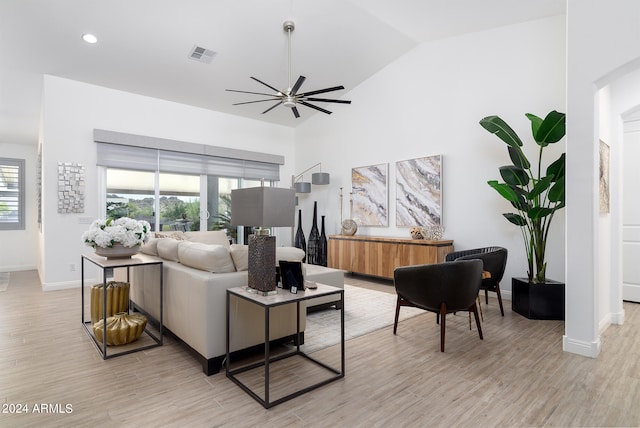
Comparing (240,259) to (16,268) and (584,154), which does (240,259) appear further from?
(16,268)

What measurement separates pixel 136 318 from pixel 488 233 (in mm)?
4520

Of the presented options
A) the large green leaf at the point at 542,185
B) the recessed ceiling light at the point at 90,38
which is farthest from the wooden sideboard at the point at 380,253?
the recessed ceiling light at the point at 90,38

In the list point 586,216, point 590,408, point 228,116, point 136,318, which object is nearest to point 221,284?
point 136,318

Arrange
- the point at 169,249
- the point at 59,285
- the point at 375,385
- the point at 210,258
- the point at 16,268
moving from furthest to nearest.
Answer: the point at 16,268 < the point at 59,285 < the point at 169,249 < the point at 210,258 < the point at 375,385

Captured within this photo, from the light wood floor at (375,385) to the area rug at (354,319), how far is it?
0.16 meters

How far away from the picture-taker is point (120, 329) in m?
2.92

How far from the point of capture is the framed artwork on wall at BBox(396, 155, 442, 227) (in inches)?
213

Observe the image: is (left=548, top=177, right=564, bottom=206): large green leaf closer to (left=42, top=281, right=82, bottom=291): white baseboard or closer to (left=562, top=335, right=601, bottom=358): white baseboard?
(left=562, top=335, right=601, bottom=358): white baseboard

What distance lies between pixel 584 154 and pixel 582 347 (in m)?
1.60

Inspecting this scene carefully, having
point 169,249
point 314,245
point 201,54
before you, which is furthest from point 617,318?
point 201,54

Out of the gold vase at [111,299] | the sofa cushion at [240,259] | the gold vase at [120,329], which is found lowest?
the gold vase at [120,329]

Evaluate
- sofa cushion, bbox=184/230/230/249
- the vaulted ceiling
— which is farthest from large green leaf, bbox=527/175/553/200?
sofa cushion, bbox=184/230/230/249

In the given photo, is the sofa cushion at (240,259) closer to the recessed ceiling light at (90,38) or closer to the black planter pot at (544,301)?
the black planter pot at (544,301)

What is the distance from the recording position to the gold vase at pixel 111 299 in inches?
125
